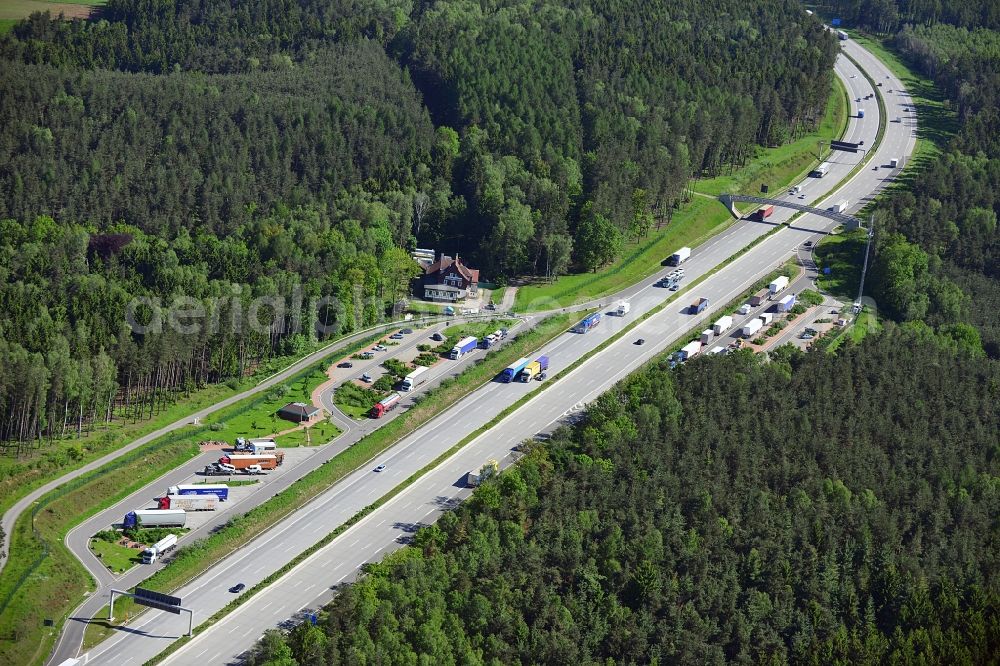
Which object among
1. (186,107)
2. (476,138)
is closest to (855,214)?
(476,138)

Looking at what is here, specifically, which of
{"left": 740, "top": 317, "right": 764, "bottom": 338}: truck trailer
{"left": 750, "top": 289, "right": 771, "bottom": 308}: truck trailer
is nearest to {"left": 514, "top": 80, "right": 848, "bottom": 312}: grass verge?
{"left": 750, "top": 289, "right": 771, "bottom": 308}: truck trailer

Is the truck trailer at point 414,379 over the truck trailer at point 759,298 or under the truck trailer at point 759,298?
under

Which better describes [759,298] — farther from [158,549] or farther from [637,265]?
[158,549]

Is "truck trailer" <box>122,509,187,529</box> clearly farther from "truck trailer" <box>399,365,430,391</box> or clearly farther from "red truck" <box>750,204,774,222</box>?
"red truck" <box>750,204,774,222</box>

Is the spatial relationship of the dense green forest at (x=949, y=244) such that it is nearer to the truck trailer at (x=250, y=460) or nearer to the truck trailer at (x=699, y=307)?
the truck trailer at (x=699, y=307)

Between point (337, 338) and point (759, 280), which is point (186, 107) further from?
point (759, 280)

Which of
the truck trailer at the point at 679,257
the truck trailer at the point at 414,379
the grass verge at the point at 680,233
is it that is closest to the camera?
the truck trailer at the point at 414,379

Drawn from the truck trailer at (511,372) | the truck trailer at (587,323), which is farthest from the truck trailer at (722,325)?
the truck trailer at (511,372)
